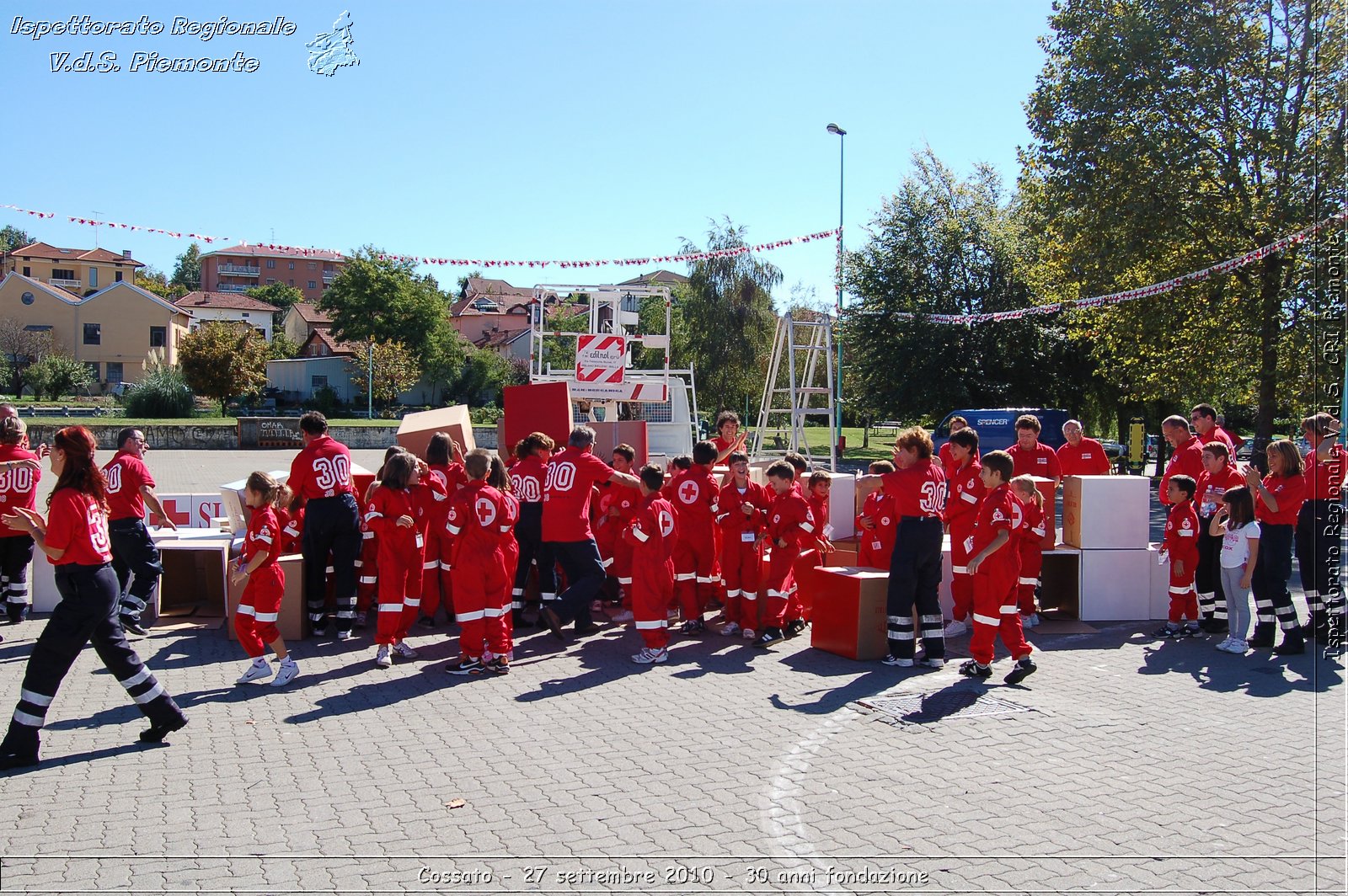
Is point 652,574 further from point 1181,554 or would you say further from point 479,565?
point 1181,554

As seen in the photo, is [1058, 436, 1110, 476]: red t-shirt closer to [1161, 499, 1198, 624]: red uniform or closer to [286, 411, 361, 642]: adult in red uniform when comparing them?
[1161, 499, 1198, 624]: red uniform

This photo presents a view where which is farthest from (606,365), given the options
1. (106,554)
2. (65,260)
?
(65,260)

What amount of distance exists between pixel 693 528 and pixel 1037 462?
3.80 metres

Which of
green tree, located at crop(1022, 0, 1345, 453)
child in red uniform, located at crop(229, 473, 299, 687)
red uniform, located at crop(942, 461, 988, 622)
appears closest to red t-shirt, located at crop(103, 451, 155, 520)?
child in red uniform, located at crop(229, 473, 299, 687)

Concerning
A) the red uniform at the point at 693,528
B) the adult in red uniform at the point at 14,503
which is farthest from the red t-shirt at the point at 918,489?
the adult in red uniform at the point at 14,503

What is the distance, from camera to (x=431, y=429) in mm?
11383

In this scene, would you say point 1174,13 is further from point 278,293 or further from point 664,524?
point 278,293

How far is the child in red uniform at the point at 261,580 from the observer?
23.3 ft

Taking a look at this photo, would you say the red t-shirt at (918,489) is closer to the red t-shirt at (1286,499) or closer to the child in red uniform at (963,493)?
the child in red uniform at (963,493)

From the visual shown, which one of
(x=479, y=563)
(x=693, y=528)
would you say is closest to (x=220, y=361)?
(x=693, y=528)

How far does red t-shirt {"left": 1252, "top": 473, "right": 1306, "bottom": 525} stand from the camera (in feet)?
27.4

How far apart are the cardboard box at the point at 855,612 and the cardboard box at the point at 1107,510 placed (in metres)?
2.67

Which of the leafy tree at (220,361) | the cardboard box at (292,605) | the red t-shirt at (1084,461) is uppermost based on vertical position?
the leafy tree at (220,361)

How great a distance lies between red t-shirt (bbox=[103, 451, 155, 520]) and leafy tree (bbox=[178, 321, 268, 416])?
4209 cm
